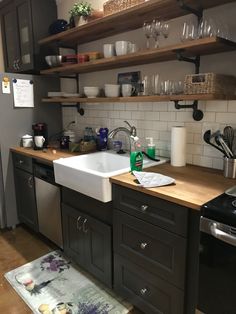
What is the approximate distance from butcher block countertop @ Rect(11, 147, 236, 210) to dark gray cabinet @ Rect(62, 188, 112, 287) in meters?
0.41

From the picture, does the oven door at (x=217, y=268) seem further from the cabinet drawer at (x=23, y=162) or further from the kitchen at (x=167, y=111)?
the cabinet drawer at (x=23, y=162)

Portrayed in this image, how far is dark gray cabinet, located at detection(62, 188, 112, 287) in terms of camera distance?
1.73 meters

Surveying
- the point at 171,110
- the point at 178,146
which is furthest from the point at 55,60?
the point at 178,146

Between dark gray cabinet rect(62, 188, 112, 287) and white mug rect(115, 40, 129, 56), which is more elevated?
white mug rect(115, 40, 129, 56)

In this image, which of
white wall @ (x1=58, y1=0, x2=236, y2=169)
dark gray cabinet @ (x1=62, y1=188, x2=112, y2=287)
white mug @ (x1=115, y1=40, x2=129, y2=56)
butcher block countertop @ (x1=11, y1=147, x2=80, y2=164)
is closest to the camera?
white wall @ (x1=58, y1=0, x2=236, y2=169)

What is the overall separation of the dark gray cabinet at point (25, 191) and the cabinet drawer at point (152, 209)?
1.23 meters

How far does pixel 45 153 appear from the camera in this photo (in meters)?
2.42

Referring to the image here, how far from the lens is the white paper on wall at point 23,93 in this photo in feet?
8.64

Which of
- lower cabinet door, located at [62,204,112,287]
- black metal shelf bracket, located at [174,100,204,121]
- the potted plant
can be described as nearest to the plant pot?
the potted plant

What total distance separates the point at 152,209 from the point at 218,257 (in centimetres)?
39

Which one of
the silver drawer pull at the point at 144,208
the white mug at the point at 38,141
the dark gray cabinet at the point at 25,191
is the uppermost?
the white mug at the point at 38,141

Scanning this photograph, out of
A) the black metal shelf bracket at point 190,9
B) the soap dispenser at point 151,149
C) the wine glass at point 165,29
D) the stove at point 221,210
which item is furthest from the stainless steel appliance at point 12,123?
the stove at point 221,210

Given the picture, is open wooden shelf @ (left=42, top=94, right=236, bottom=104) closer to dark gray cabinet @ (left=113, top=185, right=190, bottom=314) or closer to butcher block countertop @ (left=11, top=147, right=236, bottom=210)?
butcher block countertop @ (left=11, top=147, right=236, bottom=210)

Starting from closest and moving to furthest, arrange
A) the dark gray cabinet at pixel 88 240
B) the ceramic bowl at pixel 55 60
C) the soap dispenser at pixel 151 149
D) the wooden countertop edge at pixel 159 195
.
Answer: the wooden countertop edge at pixel 159 195 < the dark gray cabinet at pixel 88 240 < the soap dispenser at pixel 151 149 < the ceramic bowl at pixel 55 60
